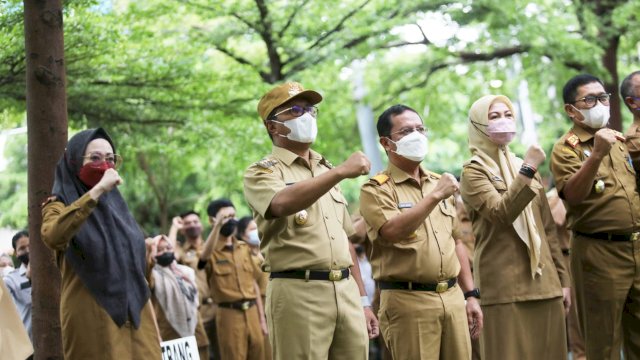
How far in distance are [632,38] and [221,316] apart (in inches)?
376

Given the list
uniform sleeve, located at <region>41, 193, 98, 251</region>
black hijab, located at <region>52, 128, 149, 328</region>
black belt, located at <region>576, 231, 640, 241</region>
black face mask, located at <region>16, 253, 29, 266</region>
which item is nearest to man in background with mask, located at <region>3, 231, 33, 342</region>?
black face mask, located at <region>16, 253, 29, 266</region>

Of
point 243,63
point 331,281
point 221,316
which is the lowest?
point 221,316

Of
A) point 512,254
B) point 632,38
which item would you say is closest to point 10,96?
point 512,254

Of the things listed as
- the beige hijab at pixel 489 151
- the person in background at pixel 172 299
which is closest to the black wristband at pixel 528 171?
the beige hijab at pixel 489 151

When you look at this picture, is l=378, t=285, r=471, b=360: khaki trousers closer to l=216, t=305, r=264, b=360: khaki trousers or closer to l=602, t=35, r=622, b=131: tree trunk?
l=216, t=305, r=264, b=360: khaki trousers

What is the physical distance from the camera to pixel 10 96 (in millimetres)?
10141

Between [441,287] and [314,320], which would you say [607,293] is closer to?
[441,287]

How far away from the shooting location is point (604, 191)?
6.97m

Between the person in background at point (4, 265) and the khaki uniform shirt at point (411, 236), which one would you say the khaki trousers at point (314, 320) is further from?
the person in background at point (4, 265)

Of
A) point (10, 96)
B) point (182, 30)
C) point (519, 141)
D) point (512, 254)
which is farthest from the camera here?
point (519, 141)

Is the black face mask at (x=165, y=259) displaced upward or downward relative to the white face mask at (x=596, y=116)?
downward

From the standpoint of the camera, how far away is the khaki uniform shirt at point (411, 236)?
6.22 metres

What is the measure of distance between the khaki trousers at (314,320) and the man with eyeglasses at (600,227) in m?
2.07

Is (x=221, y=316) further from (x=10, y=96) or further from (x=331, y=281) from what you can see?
(x=331, y=281)
